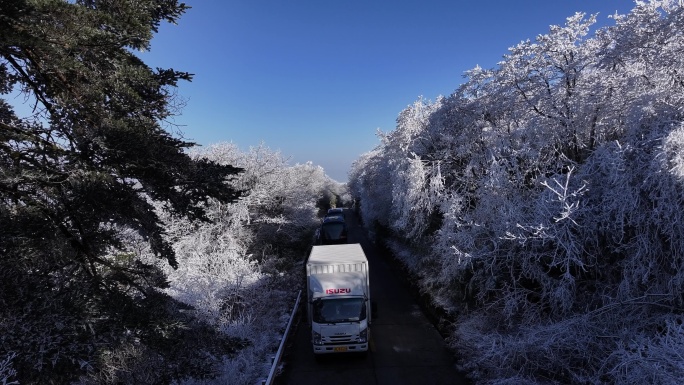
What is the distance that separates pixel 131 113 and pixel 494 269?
10.2m

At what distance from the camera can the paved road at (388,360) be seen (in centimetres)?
1107

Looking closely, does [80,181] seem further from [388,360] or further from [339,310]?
[388,360]

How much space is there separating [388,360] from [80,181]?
10.2 m

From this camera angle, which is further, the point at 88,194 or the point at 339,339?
the point at 339,339

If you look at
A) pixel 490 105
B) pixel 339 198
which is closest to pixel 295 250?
pixel 490 105

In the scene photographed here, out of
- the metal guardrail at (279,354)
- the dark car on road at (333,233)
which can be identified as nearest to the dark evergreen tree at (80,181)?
the metal guardrail at (279,354)

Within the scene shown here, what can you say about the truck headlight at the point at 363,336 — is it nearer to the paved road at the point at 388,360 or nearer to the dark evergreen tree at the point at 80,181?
the paved road at the point at 388,360

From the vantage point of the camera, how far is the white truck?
12047 millimetres

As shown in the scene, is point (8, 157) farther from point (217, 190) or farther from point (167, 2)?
point (167, 2)

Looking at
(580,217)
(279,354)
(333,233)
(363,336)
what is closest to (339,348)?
(363,336)

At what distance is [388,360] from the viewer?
12266 millimetres

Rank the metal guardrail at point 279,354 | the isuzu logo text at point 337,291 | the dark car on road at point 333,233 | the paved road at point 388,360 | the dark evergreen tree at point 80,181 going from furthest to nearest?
the dark car on road at point 333,233
the isuzu logo text at point 337,291
the paved road at point 388,360
the metal guardrail at point 279,354
the dark evergreen tree at point 80,181

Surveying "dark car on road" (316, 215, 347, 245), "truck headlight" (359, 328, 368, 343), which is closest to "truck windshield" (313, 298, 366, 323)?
"truck headlight" (359, 328, 368, 343)

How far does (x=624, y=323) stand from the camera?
7.82 metres
